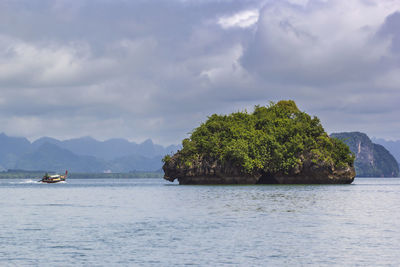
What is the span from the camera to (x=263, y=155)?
121m

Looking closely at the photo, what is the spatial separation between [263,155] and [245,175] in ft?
20.5

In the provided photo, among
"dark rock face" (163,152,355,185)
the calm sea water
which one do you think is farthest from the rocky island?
the calm sea water

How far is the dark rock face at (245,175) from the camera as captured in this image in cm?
12119

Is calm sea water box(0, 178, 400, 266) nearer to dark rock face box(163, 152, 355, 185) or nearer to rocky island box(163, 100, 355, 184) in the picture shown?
rocky island box(163, 100, 355, 184)

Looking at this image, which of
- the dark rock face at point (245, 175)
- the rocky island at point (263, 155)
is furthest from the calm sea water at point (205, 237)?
the dark rock face at point (245, 175)

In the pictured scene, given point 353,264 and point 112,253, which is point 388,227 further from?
point 112,253

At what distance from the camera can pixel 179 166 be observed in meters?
126

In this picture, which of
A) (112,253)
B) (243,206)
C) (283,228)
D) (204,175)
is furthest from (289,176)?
(112,253)

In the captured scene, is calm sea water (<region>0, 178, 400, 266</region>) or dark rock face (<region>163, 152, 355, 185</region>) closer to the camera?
calm sea water (<region>0, 178, 400, 266</region>)

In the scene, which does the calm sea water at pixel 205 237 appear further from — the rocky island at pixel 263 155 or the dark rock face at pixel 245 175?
the dark rock face at pixel 245 175

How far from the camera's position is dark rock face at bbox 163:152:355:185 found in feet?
398

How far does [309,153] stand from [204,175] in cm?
2230

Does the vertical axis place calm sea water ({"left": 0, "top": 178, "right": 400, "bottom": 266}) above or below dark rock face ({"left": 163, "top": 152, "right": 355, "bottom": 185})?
below

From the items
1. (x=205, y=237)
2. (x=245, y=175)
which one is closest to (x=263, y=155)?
(x=245, y=175)
